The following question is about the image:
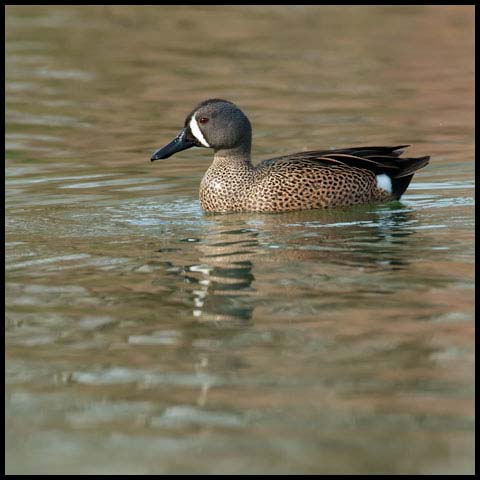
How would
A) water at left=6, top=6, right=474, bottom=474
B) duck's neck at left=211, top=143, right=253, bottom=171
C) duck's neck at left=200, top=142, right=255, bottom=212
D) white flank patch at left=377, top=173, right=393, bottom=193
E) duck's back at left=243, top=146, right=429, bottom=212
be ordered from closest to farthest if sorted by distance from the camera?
1. water at left=6, top=6, right=474, bottom=474
2. duck's back at left=243, top=146, right=429, bottom=212
3. duck's neck at left=200, top=142, right=255, bottom=212
4. white flank patch at left=377, top=173, right=393, bottom=193
5. duck's neck at left=211, top=143, right=253, bottom=171

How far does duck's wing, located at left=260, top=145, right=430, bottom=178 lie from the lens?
11023 millimetres

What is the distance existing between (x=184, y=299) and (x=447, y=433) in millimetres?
2631

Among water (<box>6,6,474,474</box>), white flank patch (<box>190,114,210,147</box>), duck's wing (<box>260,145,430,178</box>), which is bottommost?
water (<box>6,6,474,474</box>)

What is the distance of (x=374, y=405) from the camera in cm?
591

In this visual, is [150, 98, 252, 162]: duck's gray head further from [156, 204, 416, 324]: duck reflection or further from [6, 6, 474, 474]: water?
[156, 204, 416, 324]: duck reflection

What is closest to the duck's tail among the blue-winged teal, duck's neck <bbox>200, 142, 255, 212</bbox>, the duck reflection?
the blue-winged teal

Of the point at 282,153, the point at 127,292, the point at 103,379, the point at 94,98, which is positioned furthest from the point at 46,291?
the point at 94,98

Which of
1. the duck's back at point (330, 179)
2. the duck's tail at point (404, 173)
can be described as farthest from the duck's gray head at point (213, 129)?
the duck's tail at point (404, 173)

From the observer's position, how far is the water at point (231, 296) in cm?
560

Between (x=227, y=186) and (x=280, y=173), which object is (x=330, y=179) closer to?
(x=280, y=173)

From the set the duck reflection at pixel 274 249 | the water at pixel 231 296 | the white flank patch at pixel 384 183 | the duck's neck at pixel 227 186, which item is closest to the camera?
the water at pixel 231 296

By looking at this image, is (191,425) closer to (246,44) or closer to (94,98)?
(94,98)

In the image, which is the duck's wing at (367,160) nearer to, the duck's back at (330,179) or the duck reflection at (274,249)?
the duck's back at (330,179)

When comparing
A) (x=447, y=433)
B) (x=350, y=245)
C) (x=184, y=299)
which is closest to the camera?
(x=447, y=433)
